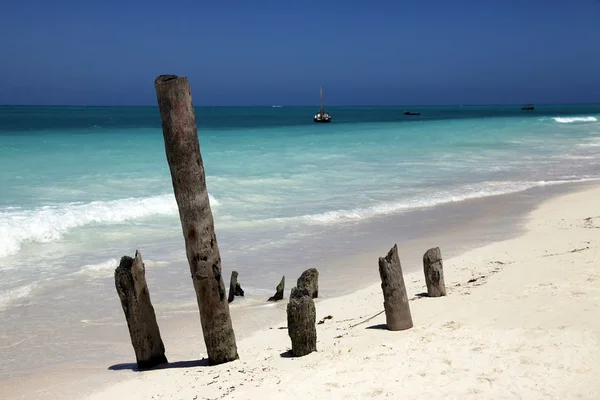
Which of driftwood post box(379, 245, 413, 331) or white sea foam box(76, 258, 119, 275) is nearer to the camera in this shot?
driftwood post box(379, 245, 413, 331)

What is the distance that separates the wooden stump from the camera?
598 cm

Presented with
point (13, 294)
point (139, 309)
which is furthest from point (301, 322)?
point (13, 294)

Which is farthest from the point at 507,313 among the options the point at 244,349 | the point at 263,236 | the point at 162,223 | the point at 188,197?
the point at 162,223

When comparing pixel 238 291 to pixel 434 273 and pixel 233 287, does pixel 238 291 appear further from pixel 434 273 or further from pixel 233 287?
pixel 434 273

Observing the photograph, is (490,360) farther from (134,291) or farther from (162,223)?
(162,223)

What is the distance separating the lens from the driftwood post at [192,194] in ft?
18.1

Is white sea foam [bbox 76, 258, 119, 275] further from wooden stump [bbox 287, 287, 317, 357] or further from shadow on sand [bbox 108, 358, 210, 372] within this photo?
wooden stump [bbox 287, 287, 317, 357]

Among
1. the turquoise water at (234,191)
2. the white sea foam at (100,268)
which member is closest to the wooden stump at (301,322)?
the turquoise water at (234,191)

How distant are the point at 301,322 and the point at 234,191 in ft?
48.8

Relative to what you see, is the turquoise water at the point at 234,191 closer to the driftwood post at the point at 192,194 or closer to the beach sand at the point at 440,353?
the beach sand at the point at 440,353

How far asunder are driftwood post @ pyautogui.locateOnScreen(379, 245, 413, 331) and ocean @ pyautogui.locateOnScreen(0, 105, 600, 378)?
264cm

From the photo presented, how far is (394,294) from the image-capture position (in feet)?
21.4

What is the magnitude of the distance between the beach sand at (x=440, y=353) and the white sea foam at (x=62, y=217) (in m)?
6.86

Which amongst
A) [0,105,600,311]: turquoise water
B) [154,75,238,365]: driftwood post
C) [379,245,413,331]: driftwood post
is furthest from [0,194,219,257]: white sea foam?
[379,245,413,331]: driftwood post
